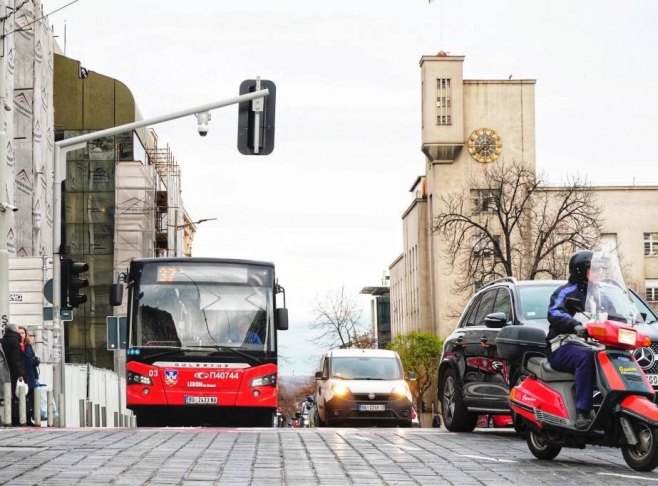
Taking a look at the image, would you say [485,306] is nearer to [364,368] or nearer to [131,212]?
[364,368]

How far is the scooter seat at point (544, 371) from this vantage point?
37.7 feet

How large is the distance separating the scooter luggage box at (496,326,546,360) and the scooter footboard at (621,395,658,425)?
1.67 m

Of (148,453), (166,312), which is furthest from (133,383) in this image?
(148,453)

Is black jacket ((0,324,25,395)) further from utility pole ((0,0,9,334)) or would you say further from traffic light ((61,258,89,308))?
traffic light ((61,258,89,308))

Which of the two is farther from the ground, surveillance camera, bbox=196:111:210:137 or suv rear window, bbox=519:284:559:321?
surveillance camera, bbox=196:111:210:137

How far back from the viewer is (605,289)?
11.3 m

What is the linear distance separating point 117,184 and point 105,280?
17.2 ft

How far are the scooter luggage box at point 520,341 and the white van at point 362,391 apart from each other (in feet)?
49.8

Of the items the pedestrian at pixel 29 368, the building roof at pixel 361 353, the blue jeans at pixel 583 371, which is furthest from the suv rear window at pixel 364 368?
the blue jeans at pixel 583 371

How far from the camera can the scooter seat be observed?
37.7 ft

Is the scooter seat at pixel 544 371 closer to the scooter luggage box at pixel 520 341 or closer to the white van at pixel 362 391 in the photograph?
the scooter luggage box at pixel 520 341

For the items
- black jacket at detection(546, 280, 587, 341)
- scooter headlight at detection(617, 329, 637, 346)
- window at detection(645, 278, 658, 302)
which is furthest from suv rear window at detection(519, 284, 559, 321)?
window at detection(645, 278, 658, 302)

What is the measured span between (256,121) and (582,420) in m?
13.7

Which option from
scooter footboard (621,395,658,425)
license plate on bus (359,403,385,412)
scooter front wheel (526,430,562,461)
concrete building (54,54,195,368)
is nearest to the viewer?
scooter footboard (621,395,658,425)
